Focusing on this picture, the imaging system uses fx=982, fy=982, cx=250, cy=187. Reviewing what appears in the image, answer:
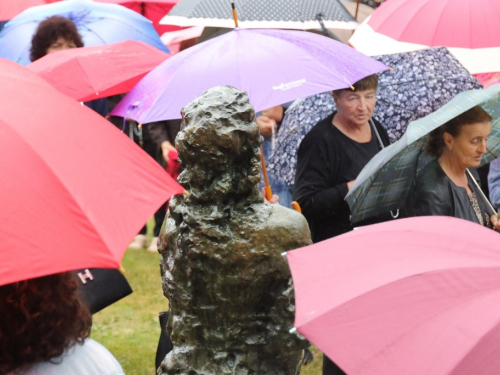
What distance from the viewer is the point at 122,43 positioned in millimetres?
7117

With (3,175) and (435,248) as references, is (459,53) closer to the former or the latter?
(435,248)

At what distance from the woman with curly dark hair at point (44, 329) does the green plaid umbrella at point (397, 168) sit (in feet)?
7.21

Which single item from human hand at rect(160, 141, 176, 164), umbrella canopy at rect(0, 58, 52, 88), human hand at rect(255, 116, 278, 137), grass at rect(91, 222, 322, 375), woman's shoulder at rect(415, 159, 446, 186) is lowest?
grass at rect(91, 222, 322, 375)

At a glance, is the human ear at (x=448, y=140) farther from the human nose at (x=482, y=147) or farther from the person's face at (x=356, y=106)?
the person's face at (x=356, y=106)

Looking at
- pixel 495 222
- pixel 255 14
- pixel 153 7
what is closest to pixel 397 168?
pixel 495 222

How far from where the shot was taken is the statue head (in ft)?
13.8

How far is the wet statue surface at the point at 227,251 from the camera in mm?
4250

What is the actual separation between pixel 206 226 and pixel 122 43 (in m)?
3.17

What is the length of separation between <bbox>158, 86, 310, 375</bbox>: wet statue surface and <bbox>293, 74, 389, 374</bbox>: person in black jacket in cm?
140

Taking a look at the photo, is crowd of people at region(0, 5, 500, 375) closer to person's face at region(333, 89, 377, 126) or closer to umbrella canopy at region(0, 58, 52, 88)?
person's face at region(333, 89, 377, 126)

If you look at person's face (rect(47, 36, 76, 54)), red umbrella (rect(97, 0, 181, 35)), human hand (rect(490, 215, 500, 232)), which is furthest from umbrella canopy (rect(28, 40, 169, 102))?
red umbrella (rect(97, 0, 181, 35))

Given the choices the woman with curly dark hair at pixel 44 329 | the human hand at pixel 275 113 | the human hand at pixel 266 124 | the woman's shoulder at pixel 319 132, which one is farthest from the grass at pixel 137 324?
the woman with curly dark hair at pixel 44 329

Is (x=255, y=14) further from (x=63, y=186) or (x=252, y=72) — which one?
(x=63, y=186)

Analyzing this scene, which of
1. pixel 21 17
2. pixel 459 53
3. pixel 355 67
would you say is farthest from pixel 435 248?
pixel 21 17
